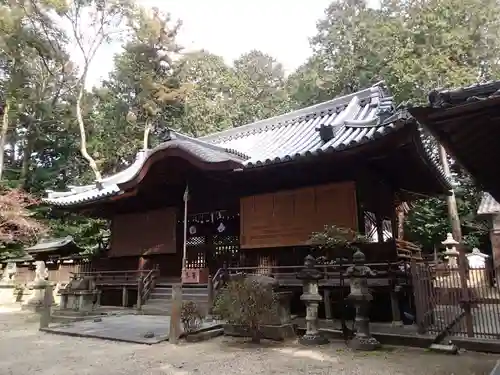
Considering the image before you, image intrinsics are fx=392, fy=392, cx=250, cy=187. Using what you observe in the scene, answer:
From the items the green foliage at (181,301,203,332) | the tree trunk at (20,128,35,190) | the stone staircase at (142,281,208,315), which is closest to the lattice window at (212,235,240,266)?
the stone staircase at (142,281,208,315)

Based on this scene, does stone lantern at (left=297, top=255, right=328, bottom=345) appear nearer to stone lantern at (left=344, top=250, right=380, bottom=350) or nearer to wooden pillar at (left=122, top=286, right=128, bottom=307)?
stone lantern at (left=344, top=250, right=380, bottom=350)

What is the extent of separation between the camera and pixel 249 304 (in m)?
6.81

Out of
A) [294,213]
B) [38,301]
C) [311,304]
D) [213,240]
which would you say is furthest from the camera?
[38,301]

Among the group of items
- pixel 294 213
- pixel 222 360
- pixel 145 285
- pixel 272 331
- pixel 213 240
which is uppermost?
pixel 294 213

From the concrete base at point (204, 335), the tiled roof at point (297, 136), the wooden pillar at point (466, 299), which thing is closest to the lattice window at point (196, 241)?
the tiled roof at point (297, 136)

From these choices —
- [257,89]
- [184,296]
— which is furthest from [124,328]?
[257,89]

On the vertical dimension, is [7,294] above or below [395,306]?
below

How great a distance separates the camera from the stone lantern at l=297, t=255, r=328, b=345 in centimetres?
683

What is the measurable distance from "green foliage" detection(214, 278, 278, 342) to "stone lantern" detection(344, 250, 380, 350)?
1.41m

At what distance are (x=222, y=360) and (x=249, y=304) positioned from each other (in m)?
1.18

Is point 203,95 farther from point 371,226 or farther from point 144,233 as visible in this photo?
point 371,226

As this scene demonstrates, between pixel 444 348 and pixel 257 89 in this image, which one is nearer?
pixel 444 348

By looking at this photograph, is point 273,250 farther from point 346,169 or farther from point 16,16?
point 16,16

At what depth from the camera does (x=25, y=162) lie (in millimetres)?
29406
